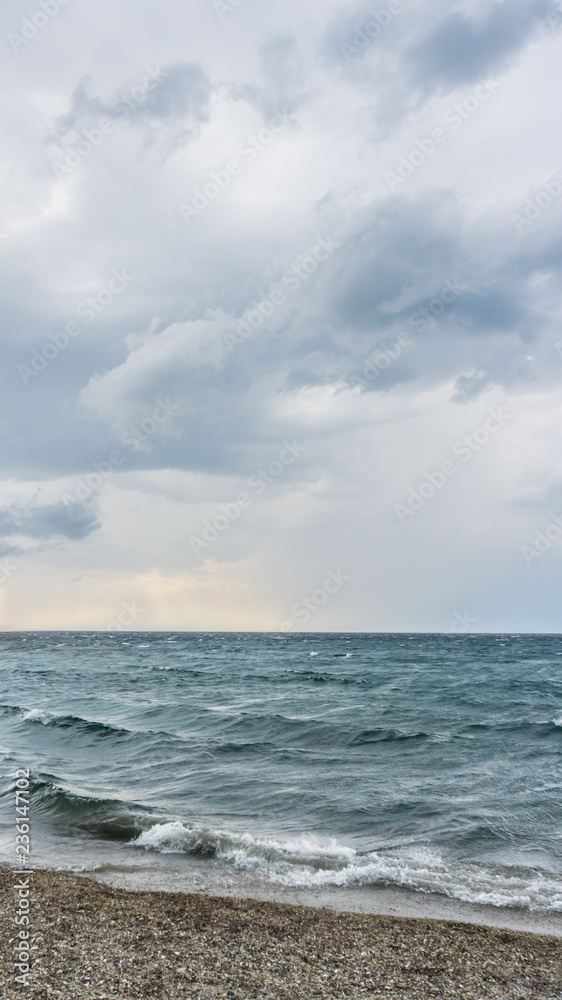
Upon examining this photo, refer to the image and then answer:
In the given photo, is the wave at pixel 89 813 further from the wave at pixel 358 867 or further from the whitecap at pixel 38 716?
the whitecap at pixel 38 716

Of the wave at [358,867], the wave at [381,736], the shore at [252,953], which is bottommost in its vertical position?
the wave at [381,736]

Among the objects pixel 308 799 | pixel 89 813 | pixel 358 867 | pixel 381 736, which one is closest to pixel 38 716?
pixel 89 813

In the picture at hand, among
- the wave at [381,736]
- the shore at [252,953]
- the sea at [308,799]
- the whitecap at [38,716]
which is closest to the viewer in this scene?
the shore at [252,953]

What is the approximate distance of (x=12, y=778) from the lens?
1866 centimetres

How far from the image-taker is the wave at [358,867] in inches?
432

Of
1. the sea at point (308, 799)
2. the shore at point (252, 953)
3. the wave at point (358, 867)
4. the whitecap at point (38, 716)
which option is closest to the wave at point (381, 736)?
the sea at point (308, 799)

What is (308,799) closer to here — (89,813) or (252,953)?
(89,813)

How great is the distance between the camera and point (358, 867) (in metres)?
11.8

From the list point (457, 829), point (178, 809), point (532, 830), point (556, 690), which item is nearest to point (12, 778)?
point (178, 809)

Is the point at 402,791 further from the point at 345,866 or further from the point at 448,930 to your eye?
the point at 448,930

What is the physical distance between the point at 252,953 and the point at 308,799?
8.54 m

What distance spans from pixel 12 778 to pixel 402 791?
12.6 metres

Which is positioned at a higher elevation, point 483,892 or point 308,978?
point 308,978

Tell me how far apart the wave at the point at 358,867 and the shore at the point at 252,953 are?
1529 mm
